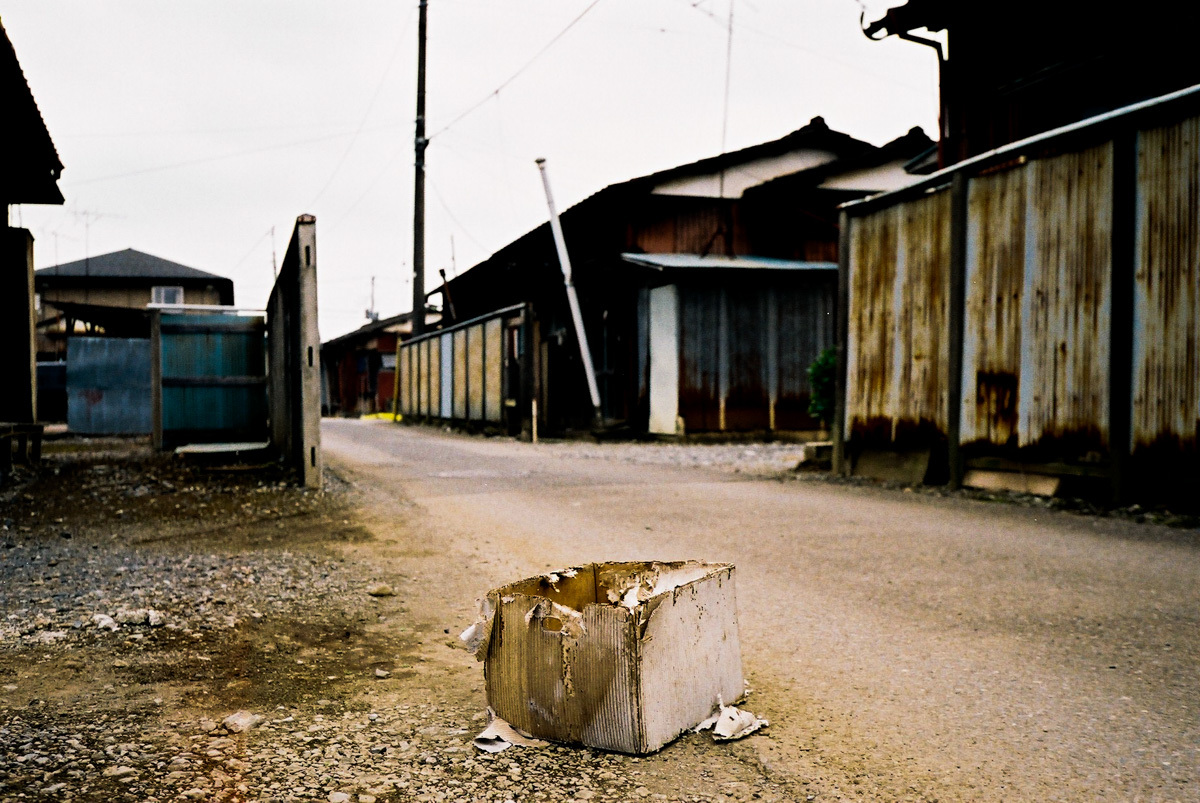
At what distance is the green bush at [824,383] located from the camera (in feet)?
33.7

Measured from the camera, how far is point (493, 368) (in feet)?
65.9

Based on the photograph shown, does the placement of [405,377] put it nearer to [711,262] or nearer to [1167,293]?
[711,262]

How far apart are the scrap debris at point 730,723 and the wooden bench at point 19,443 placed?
8810 mm

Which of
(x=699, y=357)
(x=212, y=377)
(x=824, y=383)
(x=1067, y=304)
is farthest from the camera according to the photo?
(x=699, y=357)

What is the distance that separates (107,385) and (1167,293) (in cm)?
1865

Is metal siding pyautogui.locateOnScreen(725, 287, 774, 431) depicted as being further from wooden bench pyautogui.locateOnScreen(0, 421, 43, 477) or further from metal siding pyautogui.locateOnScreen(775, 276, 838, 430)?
wooden bench pyautogui.locateOnScreen(0, 421, 43, 477)

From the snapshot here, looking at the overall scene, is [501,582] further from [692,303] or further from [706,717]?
[692,303]

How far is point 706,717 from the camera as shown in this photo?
2600mm

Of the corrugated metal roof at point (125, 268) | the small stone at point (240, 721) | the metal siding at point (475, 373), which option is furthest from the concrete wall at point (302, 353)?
the corrugated metal roof at point (125, 268)

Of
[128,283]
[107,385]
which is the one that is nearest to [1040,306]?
[107,385]

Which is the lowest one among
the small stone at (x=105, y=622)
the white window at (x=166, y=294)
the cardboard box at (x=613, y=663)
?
the small stone at (x=105, y=622)

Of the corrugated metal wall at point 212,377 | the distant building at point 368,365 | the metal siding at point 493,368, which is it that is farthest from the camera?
the distant building at point 368,365

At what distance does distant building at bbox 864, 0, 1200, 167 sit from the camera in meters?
9.53

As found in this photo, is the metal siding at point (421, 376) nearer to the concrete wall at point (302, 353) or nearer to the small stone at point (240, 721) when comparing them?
the concrete wall at point (302, 353)
